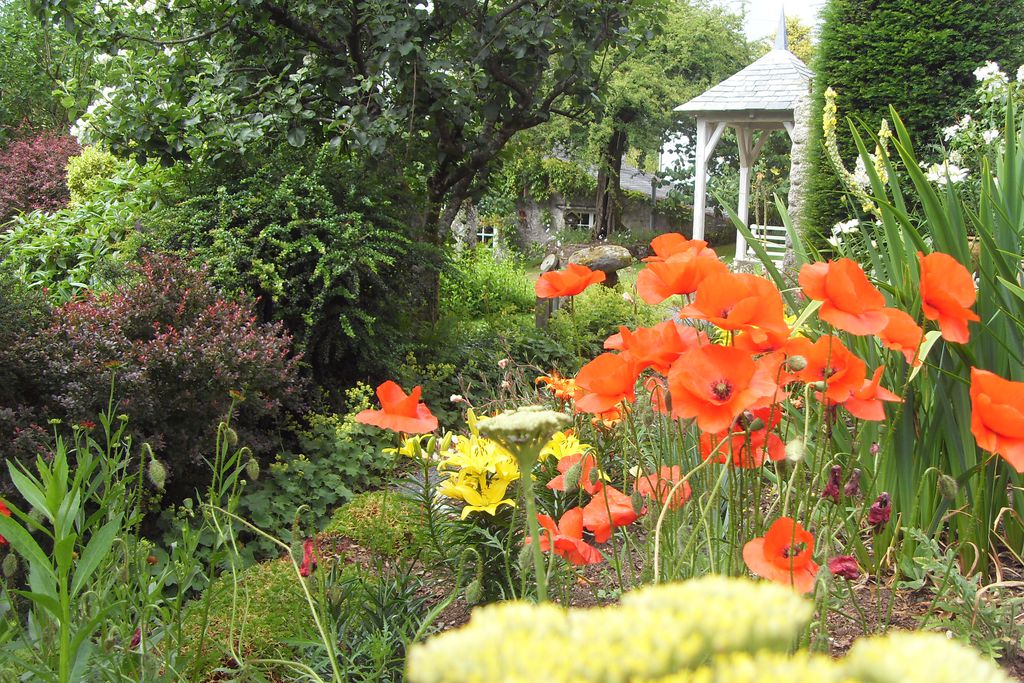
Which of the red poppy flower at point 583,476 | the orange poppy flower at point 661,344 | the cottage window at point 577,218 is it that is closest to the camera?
the orange poppy flower at point 661,344

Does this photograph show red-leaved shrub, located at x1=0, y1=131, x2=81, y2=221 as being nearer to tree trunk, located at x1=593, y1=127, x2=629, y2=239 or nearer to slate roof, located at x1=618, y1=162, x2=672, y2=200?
tree trunk, located at x1=593, y1=127, x2=629, y2=239

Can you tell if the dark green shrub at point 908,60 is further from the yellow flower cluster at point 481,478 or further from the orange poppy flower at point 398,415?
the orange poppy flower at point 398,415

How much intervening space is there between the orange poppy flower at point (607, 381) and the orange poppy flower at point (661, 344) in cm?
3

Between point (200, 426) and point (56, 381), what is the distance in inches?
24.6

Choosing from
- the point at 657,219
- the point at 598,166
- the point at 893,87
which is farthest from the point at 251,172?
the point at 657,219

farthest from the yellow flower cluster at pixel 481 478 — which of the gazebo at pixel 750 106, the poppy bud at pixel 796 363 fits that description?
the gazebo at pixel 750 106

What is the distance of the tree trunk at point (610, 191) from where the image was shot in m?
22.8

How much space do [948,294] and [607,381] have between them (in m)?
0.56

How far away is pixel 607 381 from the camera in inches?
55.4

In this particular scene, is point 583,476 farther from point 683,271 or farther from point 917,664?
point 917,664

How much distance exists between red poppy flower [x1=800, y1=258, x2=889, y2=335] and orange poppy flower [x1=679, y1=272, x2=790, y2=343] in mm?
73

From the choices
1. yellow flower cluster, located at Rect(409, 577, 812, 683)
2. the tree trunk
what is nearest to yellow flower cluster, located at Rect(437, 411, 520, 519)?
yellow flower cluster, located at Rect(409, 577, 812, 683)

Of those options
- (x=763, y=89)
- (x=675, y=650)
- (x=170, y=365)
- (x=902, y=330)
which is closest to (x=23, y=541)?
(x=675, y=650)

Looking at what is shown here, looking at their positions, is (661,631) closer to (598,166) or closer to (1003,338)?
(1003,338)
